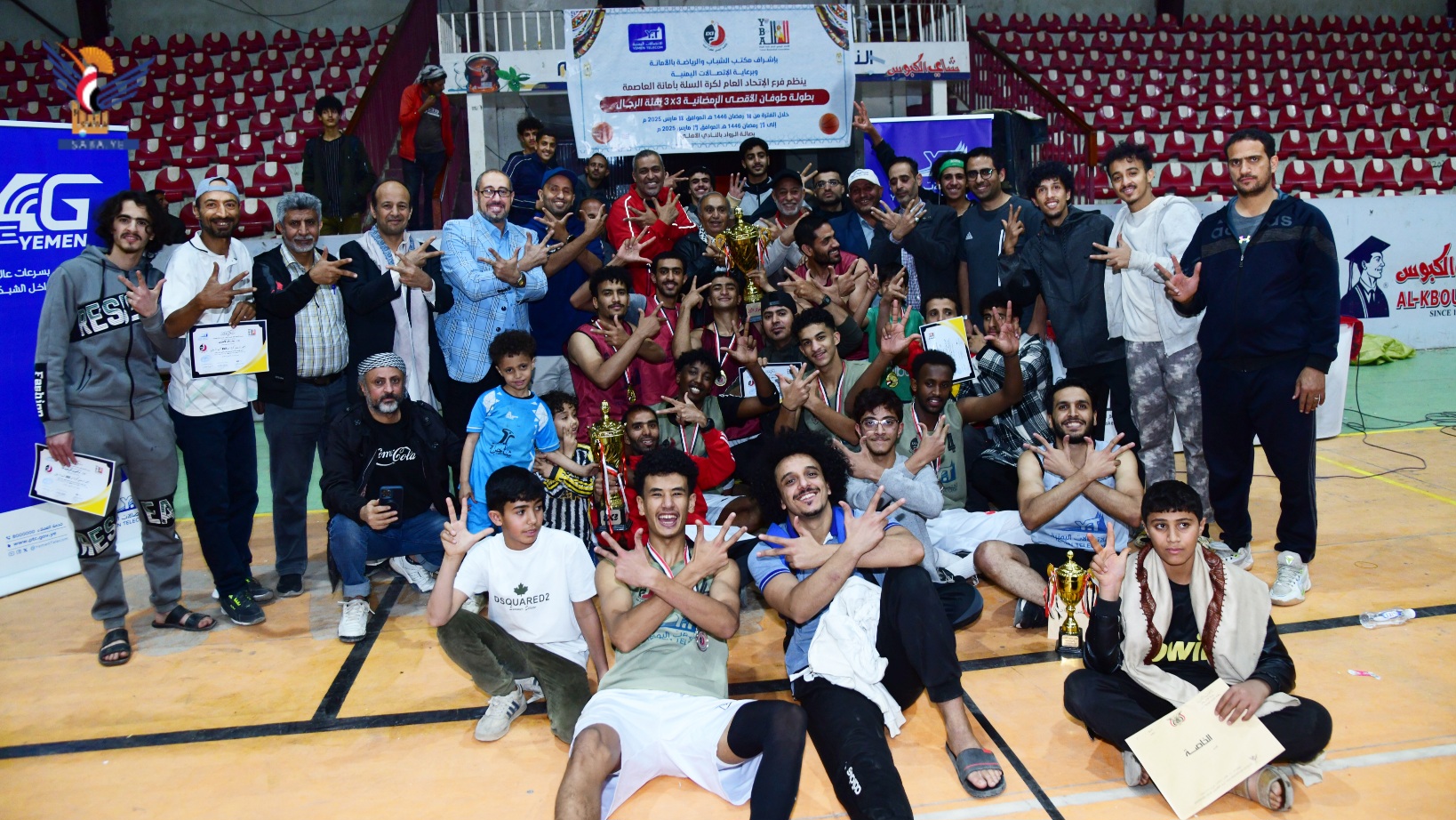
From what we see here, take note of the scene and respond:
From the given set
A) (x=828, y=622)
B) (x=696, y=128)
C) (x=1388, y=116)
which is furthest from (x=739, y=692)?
(x=1388, y=116)

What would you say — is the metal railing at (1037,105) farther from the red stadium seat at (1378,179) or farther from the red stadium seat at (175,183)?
the red stadium seat at (175,183)

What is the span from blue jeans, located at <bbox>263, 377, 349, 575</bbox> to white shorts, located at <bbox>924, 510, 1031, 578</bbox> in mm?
3105

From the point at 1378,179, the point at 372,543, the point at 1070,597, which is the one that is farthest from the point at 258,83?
the point at 1378,179

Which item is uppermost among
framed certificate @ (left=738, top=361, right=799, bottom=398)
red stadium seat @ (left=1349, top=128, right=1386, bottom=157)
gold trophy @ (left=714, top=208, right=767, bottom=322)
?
red stadium seat @ (left=1349, top=128, right=1386, bottom=157)

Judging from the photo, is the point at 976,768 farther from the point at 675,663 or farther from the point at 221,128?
the point at 221,128

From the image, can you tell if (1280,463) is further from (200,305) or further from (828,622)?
(200,305)

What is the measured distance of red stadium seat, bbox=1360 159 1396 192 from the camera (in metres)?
13.8

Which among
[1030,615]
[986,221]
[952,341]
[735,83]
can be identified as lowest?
[1030,615]

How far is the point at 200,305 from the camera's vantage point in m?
4.80

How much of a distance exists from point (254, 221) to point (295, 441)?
25.7ft

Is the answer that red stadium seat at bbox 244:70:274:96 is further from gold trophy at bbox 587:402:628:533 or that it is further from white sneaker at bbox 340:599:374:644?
white sneaker at bbox 340:599:374:644

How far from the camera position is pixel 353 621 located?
4891mm

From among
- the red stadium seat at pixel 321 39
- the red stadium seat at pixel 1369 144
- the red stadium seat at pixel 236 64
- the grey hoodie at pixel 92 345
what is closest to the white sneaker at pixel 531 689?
the grey hoodie at pixel 92 345

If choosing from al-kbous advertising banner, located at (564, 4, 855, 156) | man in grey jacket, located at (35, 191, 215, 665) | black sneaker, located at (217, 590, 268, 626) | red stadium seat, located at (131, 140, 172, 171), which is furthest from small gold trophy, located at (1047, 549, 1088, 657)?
red stadium seat, located at (131, 140, 172, 171)
